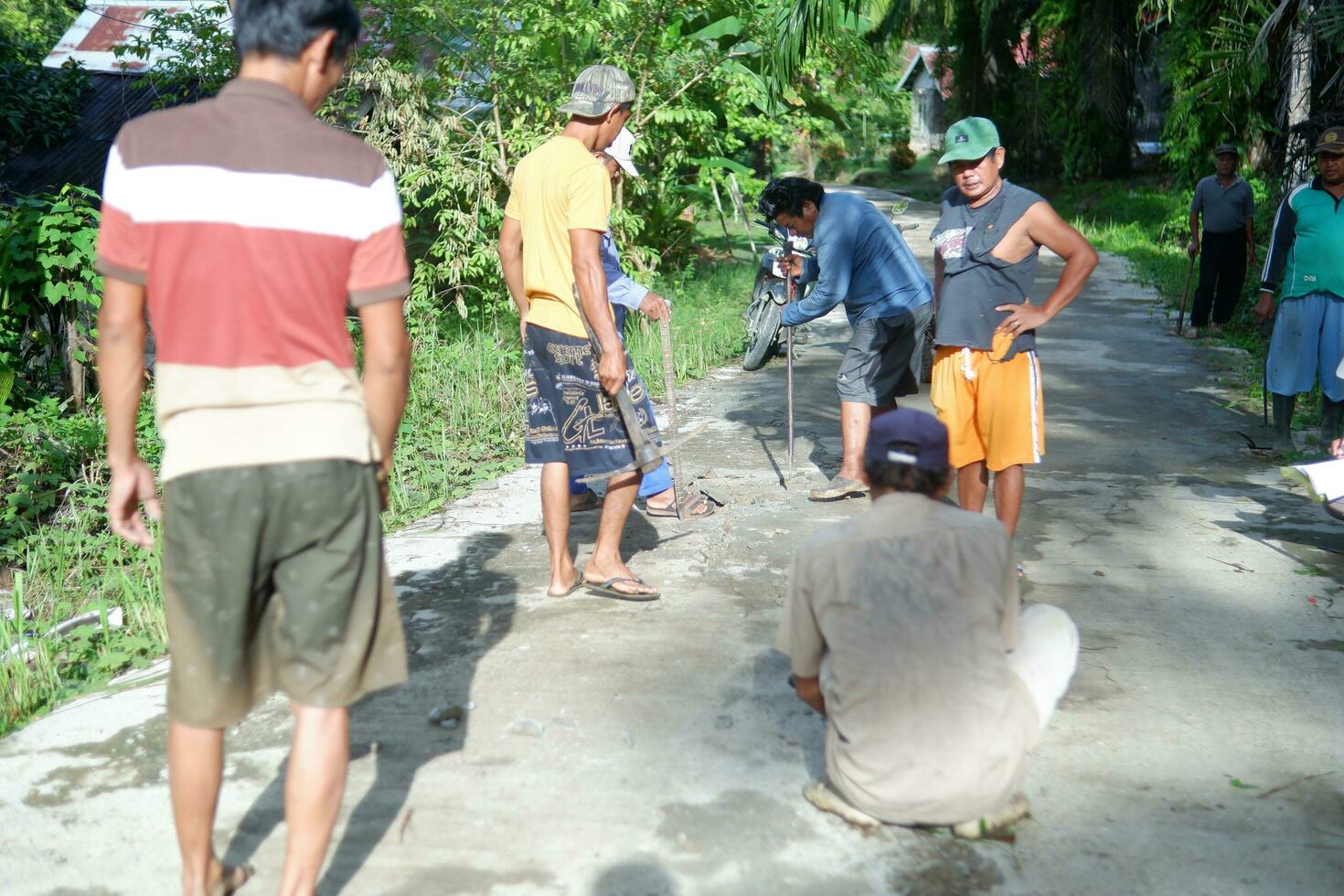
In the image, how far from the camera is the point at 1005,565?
9.94 feet

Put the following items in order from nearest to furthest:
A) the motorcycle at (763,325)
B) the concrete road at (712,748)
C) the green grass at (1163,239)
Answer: the concrete road at (712,748) < the green grass at (1163,239) < the motorcycle at (763,325)

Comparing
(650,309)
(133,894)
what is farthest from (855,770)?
(650,309)

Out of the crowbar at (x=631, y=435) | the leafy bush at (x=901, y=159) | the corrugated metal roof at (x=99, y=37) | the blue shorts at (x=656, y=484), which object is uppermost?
the corrugated metal roof at (x=99, y=37)

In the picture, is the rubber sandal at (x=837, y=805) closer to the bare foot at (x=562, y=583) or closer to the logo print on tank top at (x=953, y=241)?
the bare foot at (x=562, y=583)

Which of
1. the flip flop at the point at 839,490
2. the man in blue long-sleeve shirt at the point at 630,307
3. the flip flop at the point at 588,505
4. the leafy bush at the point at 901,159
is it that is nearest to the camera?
the man in blue long-sleeve shirt at the point at 630,307

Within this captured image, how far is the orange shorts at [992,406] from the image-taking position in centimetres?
499

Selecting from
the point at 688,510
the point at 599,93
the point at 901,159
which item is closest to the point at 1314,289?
the point at 688,510

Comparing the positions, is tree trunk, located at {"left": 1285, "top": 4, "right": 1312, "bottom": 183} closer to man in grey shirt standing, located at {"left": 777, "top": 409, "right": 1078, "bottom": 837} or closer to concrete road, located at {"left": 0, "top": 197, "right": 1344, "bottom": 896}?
concrete road, located at {"left": 0, "top": 197, "right": 1344, "bottom": 896}

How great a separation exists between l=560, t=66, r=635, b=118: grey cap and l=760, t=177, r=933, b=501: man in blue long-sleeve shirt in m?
1.73

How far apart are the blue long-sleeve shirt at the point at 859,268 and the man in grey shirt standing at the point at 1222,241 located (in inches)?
271

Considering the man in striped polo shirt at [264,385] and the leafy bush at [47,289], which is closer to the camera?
the man in striped polo shirt at [264,385]

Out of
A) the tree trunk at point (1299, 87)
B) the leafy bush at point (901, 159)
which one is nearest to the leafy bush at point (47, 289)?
the tree trunk at point (1299, 87)

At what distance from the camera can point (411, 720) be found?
12.8ft

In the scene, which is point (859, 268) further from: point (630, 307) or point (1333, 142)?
point (1333, 142)
